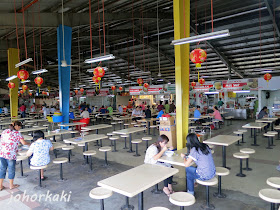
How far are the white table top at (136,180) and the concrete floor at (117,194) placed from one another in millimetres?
867

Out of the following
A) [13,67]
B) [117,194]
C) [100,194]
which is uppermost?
[13,67]

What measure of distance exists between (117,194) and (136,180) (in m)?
1.51

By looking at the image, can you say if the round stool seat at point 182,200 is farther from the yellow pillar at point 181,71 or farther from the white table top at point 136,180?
the yellow pillar at point 181,71

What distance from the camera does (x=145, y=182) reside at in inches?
96.5

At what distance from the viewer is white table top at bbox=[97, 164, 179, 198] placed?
89.8 inches

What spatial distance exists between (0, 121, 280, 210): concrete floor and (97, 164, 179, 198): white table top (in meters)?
0.87

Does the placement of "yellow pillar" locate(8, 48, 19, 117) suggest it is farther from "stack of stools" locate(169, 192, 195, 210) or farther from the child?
"stack of stools" locate(169, 192, 195, 210)

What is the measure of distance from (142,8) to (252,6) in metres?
4.96

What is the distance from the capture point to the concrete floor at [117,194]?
A: 3395 millimetres

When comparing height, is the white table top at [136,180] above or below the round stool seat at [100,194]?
above

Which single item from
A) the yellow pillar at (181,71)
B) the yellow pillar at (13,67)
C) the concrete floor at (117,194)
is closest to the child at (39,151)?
the concrete floor at (117,194)

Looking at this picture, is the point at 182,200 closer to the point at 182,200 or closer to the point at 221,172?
the point at 182,200

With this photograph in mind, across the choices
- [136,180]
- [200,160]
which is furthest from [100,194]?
[200,160]

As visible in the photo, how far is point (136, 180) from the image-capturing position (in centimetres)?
252
